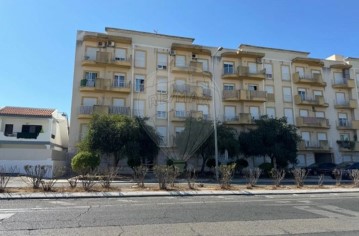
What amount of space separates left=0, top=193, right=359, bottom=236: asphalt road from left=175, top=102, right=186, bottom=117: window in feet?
78.3

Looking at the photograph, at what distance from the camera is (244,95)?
119 feet

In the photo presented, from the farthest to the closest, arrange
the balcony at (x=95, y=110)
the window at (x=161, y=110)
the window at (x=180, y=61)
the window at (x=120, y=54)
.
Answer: the window at (x=180, y=61)
the window at (x=120, y=54)
the window at (x=161, y=110)
the balcony at (x=95, y=110)

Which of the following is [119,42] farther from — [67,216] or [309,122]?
[67,216]

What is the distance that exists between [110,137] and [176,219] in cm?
1867

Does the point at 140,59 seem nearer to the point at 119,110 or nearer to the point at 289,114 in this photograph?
the point at 119,110

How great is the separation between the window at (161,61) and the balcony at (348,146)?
25.0 metres

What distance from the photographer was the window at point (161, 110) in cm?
3406

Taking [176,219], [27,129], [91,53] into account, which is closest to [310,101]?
[91,53]

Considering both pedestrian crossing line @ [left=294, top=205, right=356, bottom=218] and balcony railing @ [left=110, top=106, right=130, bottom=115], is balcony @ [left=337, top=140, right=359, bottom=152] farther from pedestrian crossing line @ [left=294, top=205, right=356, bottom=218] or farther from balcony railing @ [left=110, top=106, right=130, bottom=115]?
pedestrian crossing line @ [left=294, top=205, right=356, bottom=218]

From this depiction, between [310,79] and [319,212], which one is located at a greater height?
[310,79]

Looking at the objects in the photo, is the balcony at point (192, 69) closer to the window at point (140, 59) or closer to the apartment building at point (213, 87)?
the apartment building at point (213, 87)

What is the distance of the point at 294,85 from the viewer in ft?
130

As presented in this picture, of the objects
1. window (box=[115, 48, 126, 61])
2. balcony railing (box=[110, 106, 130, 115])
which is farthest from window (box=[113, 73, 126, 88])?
balcony railing (box=[110, 106, 130, 115])

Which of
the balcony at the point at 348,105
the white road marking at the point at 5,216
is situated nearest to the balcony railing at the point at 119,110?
the white road marking at the point at 5,216
